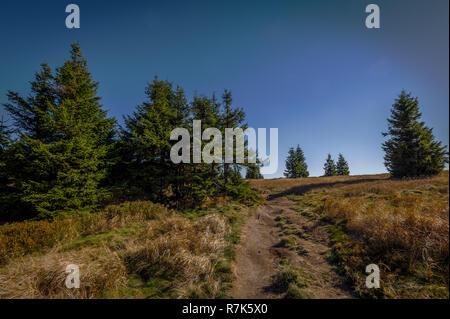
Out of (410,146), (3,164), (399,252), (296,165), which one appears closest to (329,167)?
(296,165)

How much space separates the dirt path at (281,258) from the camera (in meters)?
3.71

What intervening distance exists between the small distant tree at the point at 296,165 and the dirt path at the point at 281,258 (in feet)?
137

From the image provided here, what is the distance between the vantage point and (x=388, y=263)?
3.94 meters

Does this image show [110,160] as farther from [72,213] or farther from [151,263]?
[151,263]

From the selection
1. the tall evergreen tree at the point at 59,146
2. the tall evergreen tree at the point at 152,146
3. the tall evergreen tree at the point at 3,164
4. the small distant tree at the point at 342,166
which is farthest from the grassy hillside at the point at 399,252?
the small distant tree at the point at 342,166

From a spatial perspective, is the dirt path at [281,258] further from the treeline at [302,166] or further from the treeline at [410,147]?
the treeline at [302,166]

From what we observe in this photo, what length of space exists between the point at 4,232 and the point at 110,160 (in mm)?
7312

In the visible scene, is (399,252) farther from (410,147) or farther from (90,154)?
(410,147)

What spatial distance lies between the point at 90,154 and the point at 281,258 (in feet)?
44.6

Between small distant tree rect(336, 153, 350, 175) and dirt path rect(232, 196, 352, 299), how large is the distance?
5120cm

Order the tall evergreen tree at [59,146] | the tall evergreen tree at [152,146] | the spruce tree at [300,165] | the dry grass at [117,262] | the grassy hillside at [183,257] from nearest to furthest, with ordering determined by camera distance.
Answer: the grassy hillside at [183,257] → the dry grass at [117,262] → the tall evergreen tree at [59,146] → the tall evergreen tree at [152,146] → the spruce tree at [300,165]

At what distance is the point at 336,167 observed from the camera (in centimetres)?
4838
